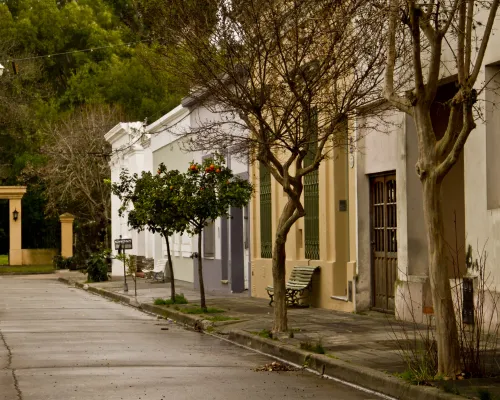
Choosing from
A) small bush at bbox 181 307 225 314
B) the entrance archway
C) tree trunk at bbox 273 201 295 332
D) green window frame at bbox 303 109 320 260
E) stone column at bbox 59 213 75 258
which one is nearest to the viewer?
tree trunk at bbox 273 201 295 332

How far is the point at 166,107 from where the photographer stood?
63.3 meters

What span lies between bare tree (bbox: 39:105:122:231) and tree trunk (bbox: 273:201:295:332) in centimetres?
3061

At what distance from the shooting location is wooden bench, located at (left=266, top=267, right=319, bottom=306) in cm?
2298

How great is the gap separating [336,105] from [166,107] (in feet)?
153

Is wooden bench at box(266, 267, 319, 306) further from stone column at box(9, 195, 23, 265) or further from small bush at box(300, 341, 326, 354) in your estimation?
stone column at box(9, 195, 23, 265)

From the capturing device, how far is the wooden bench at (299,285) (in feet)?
75.4

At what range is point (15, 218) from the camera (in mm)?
58781

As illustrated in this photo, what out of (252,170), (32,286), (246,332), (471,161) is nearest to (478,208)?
(471,161)

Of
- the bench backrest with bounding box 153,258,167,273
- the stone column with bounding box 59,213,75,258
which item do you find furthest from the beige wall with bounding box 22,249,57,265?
the bench backrest with bounding box 153,258,167,273

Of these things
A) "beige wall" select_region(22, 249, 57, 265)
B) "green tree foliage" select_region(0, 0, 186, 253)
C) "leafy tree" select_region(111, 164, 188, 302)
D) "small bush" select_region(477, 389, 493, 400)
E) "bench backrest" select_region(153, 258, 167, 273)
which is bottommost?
"small bush" select_region(477, 389, 493, 400)

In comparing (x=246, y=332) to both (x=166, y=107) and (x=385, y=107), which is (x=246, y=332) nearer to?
(x=385, y=107)

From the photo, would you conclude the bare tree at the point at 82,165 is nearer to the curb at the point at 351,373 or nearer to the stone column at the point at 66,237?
the stone column at the point at 66,237

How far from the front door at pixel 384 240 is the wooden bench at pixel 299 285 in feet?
6.72

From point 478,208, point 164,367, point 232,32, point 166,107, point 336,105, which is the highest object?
Result: point 166,107
